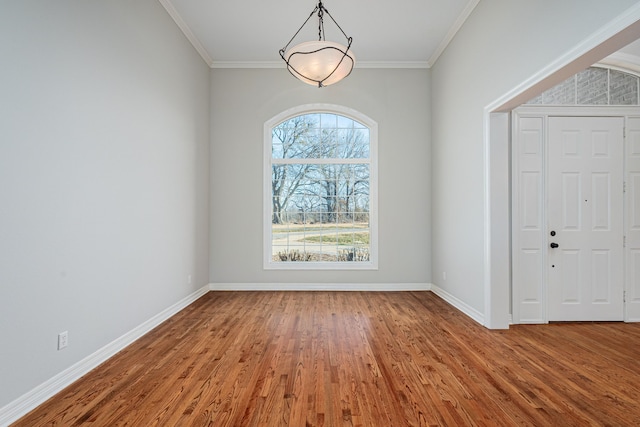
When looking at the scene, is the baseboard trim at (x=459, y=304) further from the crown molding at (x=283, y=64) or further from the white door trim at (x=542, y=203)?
the crown molding at (x=283, y=64)

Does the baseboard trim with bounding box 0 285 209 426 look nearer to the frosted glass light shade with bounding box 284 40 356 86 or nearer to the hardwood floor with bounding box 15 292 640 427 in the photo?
the hardwood floor with bounding box 15 292 640 427

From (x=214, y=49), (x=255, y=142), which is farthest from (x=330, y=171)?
(x=214, y=49)

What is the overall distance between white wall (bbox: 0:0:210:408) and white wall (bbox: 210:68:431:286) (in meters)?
1.22

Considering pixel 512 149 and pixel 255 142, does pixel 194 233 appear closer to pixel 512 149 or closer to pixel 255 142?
pixel 255 142

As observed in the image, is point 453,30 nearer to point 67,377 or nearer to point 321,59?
point 321,59

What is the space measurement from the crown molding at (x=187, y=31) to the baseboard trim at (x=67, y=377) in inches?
137

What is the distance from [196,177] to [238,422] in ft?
11.9

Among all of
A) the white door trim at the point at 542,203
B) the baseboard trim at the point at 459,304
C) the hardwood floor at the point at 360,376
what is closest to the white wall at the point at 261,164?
the baseboard trim at the point at 459,304

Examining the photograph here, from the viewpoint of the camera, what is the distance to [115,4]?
2977 millimetres

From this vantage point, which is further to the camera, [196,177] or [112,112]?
[196,177]

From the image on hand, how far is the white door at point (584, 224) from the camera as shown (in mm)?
3740

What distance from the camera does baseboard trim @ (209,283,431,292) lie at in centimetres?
542

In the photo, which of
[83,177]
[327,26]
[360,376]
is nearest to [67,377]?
[83,177]

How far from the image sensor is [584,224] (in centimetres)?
375
